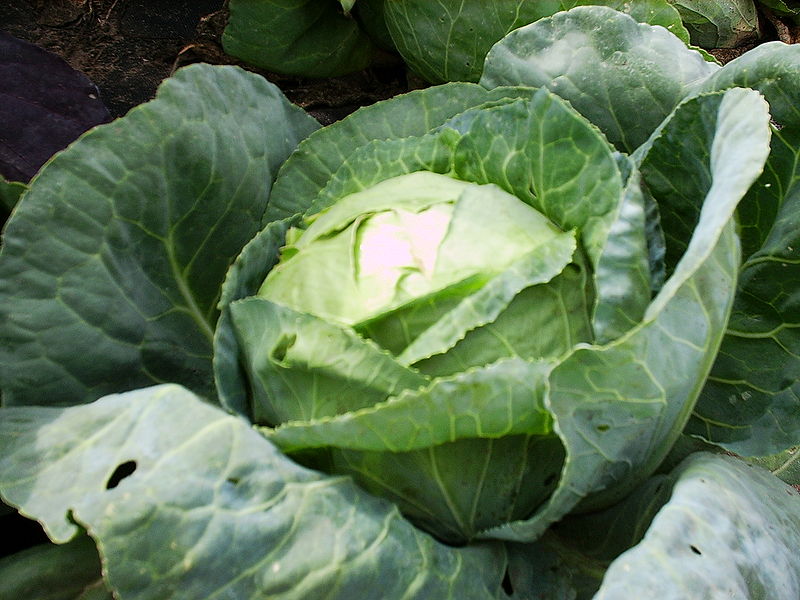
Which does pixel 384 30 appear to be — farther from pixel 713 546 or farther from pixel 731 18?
pixel 713 546

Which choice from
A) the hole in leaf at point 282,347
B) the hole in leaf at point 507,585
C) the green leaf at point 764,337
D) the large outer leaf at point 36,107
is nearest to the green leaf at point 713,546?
the green leaf at point 764,337

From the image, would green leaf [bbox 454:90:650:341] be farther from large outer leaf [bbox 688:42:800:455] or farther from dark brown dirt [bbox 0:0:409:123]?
dark brown dirt [bbox 0:0:409:123]

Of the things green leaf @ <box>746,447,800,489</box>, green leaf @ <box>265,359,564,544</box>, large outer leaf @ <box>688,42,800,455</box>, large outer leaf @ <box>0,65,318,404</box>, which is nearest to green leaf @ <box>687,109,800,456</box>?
large outer leaf @ <box>688,42,800,455</box>

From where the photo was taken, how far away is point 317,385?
929 millimetres

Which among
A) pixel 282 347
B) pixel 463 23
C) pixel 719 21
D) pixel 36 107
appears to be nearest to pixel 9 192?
pixel 36 107

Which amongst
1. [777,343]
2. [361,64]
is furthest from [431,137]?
[361,64]

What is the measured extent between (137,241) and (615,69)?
2.45 feet

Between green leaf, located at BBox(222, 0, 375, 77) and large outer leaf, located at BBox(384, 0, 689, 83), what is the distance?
14cm

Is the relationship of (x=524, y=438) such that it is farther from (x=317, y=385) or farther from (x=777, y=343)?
(x=777, y=343)

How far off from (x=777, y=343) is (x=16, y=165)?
1.22 m

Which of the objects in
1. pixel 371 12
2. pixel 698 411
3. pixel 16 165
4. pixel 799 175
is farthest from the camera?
pixel 371 12

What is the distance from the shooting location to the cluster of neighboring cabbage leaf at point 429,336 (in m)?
0.81

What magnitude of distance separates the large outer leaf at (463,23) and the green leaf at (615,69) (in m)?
0.37

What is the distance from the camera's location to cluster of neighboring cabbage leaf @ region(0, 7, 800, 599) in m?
0.81
